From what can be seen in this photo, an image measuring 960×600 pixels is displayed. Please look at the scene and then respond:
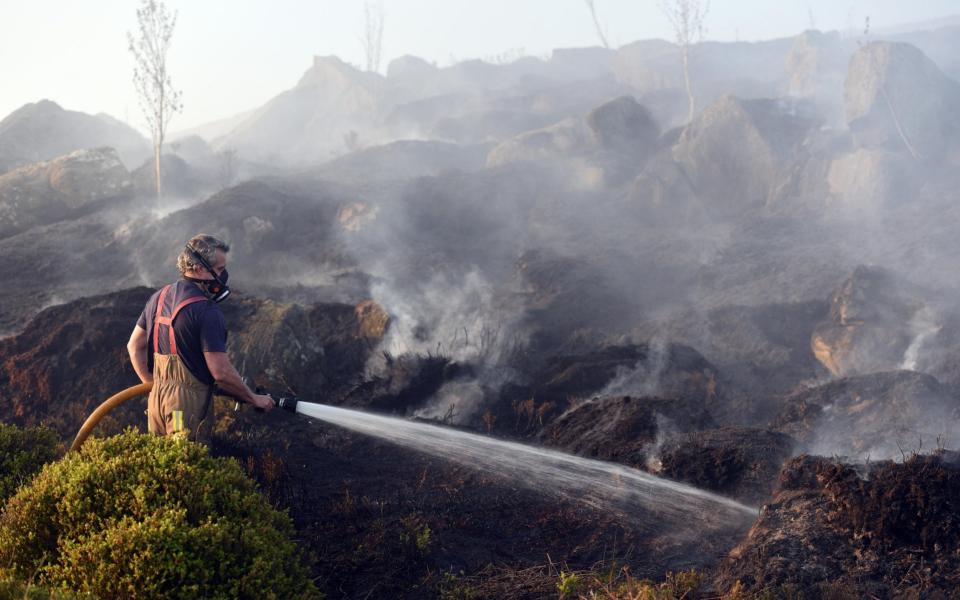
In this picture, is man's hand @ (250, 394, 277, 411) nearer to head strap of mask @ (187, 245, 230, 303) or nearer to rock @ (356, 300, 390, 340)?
head strap of mask @ (187, 245, 230, 303)

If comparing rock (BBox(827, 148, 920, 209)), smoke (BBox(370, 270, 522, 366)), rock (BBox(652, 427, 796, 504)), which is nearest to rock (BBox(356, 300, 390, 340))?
smoke (BBox(370, 270, 522, 366))

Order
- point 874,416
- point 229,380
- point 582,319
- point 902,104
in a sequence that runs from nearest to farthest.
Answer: point 229,380
point 874,416
point 582,319
point 902,104

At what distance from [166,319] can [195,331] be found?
10.2 inches

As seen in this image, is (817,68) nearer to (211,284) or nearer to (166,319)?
(211,284)

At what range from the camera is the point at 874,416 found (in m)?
10.2

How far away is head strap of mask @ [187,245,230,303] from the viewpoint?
464 cm

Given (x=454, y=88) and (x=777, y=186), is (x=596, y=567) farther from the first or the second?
(x=454, y=88)

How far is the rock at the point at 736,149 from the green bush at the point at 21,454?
83.7ft

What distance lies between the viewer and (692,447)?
25.4ft

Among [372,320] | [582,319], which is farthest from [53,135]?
[582,319]

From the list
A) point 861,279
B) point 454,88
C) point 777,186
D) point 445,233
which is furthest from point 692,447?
point 454,88

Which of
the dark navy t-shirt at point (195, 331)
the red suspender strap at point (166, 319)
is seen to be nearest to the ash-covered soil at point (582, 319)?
the dark navy t-shirt at point (195, 331)

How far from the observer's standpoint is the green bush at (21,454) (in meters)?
5.06

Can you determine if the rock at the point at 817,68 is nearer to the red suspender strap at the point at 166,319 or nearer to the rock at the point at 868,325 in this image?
the rock at the point at 868,325
